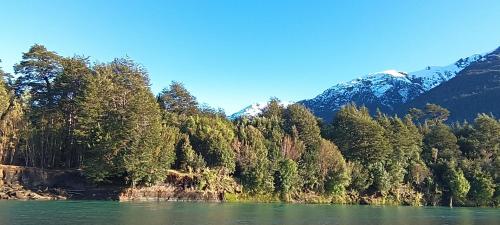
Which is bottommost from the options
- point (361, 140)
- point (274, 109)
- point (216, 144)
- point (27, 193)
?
point (27, 193)

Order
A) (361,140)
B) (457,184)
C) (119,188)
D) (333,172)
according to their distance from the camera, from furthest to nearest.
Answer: (361,140) → (457,184) → (333,172) → (119,188)

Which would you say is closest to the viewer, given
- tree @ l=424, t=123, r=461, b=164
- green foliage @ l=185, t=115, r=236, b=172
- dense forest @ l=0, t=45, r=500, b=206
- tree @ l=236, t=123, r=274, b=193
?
dense forest @ l=0, t=45, r=500, b=206

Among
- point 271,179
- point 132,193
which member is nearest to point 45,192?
point 132,193

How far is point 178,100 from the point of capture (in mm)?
108625

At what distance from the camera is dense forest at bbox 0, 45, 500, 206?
6806 centimetres

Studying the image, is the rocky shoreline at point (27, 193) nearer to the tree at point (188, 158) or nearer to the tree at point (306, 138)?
the tree at point (188, 158)

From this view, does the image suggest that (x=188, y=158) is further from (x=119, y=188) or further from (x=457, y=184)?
(x=457, y=184)

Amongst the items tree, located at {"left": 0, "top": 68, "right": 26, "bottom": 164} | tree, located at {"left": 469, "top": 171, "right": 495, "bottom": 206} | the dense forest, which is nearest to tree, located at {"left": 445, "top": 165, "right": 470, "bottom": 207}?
the dense forest

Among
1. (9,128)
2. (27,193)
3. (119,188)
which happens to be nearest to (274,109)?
(119,188)

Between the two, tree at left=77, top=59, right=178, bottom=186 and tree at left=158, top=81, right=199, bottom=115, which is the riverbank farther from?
tree at left=158, top=81, right=199, bottom=115

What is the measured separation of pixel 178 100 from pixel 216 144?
118ft

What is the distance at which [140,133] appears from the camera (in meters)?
67.8

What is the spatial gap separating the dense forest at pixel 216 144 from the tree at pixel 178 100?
0.82 ft

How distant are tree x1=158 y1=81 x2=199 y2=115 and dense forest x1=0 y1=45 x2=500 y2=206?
0.25m
